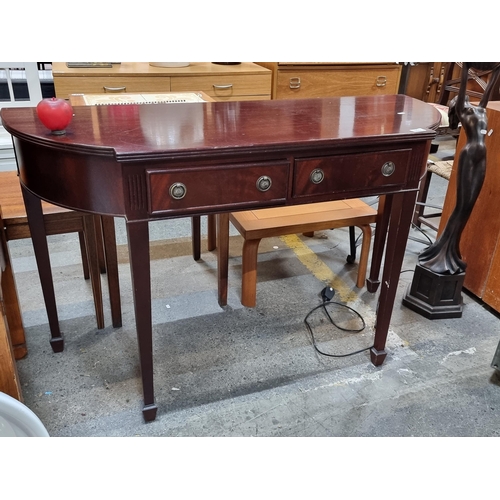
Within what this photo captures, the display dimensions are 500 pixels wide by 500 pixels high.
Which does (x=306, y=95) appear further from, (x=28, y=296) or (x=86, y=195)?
(x=86, y=195)

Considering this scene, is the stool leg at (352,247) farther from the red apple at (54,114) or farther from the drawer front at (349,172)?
the red apple at (54,114)

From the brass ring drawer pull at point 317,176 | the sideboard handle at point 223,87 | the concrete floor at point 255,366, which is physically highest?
the brass ring drawer pull at point 317,176

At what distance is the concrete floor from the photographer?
1.54 metres

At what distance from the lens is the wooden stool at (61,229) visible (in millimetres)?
1657

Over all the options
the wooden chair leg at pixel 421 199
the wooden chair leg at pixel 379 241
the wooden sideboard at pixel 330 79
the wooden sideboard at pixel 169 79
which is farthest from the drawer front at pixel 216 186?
the wooden sideboard at pixel 330 79

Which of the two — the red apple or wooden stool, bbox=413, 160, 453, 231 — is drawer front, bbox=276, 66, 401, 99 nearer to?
wooden stool, bbox=413, 160, 453, 231

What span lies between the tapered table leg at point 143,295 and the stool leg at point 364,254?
1.09 metres

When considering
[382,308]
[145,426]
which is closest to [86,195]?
[145,426]

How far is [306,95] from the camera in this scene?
11.0 ft

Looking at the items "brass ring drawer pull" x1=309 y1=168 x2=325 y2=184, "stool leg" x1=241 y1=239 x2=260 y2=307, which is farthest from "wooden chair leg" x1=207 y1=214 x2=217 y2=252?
"brass ring drawer pull" x1=309 y1=168 x2=325 y2=184

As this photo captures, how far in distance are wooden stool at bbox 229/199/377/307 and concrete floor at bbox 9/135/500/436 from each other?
0.18 m

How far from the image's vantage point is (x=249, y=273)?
78.0 inches

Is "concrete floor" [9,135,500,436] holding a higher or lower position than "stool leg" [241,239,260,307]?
Result: lower

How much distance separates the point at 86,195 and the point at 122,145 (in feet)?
0.53
